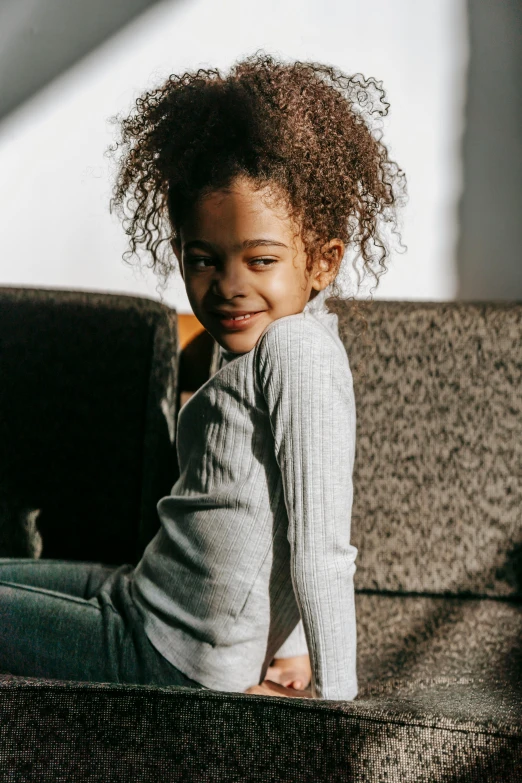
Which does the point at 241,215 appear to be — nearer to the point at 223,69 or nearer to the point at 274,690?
the point at 274,690

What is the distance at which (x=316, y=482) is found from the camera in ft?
2.13

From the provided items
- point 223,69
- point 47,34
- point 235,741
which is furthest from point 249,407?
point 47,34

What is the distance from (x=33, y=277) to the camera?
1.26 metres

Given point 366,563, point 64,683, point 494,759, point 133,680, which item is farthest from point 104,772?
point 366,563

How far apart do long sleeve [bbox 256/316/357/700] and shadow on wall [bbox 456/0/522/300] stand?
652 millimetres

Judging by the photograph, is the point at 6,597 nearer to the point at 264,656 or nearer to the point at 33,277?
the point at 264,656

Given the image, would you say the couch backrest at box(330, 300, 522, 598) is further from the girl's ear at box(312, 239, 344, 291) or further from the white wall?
the girl's ear at box(312, 239, 344, 291)

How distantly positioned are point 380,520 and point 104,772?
2.03 ft

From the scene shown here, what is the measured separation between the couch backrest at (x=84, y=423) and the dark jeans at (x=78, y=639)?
10.6 inches

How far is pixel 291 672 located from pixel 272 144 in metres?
0.65

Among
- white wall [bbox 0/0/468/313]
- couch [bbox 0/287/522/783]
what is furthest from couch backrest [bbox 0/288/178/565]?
white wall [bbox 0/0/468/313]

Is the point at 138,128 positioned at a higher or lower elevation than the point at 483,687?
higher

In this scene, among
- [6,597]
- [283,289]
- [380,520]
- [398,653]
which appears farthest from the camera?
[380,520]

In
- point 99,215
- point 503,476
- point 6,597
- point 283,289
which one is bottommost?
point 6,597
